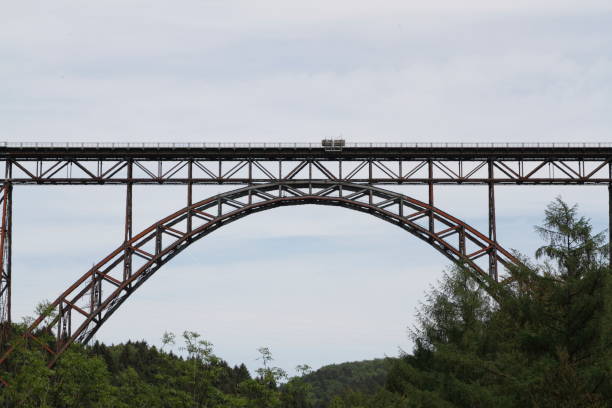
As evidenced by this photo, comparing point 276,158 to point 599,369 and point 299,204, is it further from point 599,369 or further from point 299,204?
point 599,369

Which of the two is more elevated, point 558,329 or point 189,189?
point 189,189

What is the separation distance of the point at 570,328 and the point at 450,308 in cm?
1063

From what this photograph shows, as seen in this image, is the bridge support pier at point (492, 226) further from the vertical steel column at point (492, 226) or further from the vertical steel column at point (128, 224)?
the vertical steel column at point (128, 224)

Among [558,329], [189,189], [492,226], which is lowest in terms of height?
[558,329]

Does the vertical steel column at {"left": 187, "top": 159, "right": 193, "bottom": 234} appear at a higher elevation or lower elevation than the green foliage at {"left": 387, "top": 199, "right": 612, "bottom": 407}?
higher

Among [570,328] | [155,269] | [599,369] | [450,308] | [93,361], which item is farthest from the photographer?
[155,269]

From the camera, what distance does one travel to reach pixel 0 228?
39.9 meters

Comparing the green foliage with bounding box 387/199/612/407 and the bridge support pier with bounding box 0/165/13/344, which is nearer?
the green foliage with bounding box 387/199/612/407

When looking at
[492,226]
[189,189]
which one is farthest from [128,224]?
[492,226]

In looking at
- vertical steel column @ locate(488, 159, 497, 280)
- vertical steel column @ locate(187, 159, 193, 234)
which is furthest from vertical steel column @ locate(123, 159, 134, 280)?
vertical steel column @ locate(488, 159, 497, 280)

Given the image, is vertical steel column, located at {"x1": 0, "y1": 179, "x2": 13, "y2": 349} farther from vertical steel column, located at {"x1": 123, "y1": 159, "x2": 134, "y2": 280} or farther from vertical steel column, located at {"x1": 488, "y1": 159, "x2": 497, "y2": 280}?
vertical steel column, located at {"x1": 488, "y1": 159, "x2": 497, "y2": 280}

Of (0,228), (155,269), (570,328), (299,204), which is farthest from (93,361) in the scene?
(570,328)

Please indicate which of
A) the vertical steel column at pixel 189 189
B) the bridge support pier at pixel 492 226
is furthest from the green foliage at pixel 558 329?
the vertical steel column at pixel 189 189

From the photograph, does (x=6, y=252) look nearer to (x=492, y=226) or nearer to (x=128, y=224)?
(x=128, y=224)
